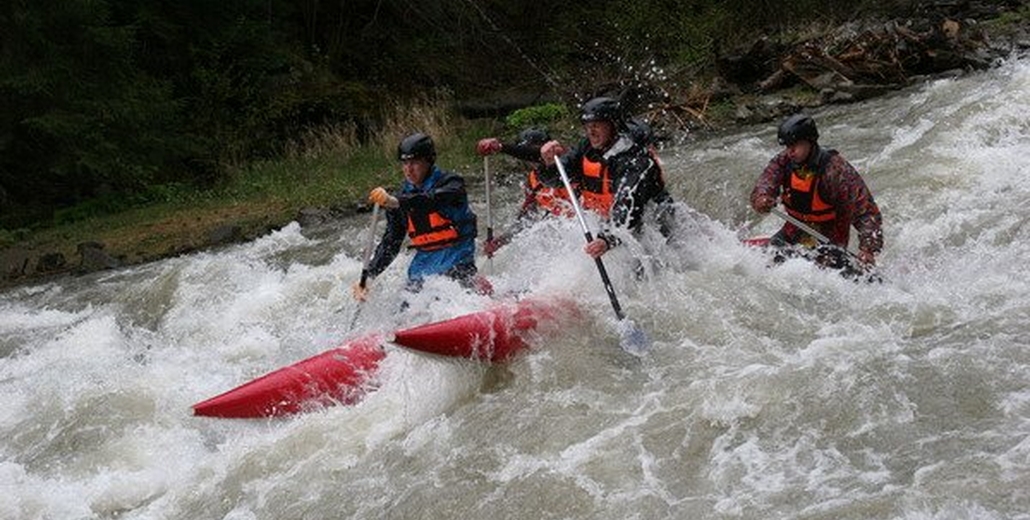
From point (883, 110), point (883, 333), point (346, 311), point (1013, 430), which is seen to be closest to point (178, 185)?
point (346, 311)

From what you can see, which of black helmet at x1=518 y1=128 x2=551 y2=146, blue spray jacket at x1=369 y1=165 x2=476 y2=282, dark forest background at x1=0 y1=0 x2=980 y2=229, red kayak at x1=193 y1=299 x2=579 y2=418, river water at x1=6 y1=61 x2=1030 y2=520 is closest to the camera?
river water at x1=6 y1=61 x2=1030 y2=520

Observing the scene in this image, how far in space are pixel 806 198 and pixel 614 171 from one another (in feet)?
4.18

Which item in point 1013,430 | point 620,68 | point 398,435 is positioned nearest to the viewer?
point 1013,430

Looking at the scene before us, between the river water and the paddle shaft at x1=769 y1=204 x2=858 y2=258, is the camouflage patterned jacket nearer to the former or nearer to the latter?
the paddle shaft at x1=769 y1=204 x2=858 y2=258

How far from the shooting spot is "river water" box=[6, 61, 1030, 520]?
14.3ft

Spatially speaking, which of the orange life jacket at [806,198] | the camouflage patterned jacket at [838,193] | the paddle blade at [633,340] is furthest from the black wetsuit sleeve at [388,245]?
the orange life jacket at [806,198]

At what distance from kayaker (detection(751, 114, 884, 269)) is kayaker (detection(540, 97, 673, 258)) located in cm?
72

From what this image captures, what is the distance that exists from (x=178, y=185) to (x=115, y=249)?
131 inches

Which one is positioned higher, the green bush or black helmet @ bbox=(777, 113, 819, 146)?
black helmet @ bbox=(777, 113, 819, 146)

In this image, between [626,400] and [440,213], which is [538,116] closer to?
[440,213]

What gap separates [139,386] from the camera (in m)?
6.84

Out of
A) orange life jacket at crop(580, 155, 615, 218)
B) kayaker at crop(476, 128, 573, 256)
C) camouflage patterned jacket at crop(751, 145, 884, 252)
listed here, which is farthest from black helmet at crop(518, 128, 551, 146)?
camouflage patterned jacket at crop(751, 145, 884, 252)

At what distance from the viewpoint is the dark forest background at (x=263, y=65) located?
13.9 meters

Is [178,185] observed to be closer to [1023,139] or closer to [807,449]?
[1023,139]
